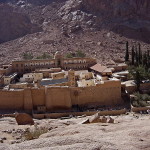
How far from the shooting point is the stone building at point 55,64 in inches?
1465

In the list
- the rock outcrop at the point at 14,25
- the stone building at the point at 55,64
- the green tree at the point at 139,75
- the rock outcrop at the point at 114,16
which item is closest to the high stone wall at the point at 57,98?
the green tree at the point at 139,75

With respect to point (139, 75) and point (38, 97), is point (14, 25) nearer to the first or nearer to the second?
point (38, 97)

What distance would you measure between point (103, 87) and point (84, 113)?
348 centimetres

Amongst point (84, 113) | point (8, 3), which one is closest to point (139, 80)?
point (84, 113)

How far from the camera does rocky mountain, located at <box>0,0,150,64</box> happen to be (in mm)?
55594

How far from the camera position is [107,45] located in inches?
2199

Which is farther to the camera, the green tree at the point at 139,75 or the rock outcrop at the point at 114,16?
the rock outcrop at the point at 114,16

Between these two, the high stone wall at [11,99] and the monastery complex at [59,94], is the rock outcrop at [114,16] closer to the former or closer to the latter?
the monastery complex at [59,94]

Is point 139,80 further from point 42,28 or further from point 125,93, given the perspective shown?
point 42,28

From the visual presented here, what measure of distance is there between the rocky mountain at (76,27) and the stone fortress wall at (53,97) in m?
24.3

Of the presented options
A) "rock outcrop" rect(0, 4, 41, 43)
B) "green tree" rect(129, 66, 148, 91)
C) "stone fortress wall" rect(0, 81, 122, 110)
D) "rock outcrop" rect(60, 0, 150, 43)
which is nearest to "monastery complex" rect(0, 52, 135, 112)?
"stone fortress wall" rect(0, 81, 122, 110)

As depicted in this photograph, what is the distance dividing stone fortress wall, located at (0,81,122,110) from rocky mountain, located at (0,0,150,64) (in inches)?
958

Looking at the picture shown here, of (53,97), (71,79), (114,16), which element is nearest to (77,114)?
(53,97)

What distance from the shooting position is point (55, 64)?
37938 millimetres
